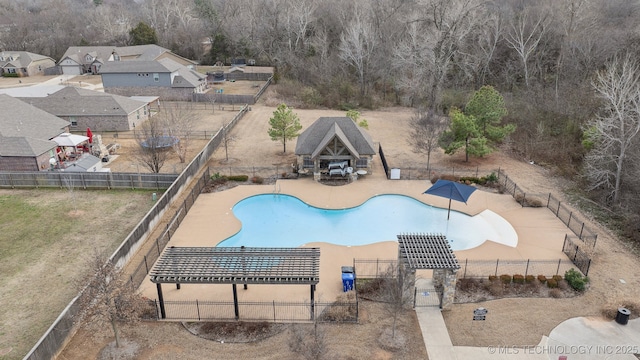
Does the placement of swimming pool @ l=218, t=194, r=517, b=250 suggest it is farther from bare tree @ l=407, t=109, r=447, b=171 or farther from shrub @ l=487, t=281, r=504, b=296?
bare tree @ l=407, t=109, r=447, b=171

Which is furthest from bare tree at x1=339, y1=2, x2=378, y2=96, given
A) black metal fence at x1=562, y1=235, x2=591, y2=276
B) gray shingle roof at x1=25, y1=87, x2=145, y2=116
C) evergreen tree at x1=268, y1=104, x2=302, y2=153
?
black metal fence at x1=562, y1=235, x2=591, y2=276

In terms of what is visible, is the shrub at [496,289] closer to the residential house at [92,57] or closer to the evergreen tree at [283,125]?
the evergreen tree at [283,125]

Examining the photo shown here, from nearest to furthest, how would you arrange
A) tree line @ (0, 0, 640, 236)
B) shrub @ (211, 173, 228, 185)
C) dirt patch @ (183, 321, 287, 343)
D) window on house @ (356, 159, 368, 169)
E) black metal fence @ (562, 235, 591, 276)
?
dirt patch @ (183, 321, 287, 343)
black metal fence @ (562, 235, 591, 276)
tree line @ (0, 0, 640, 236)
shrub @ (211, 173, 228, 185)
window on house @ (356, 159, 368, 169)

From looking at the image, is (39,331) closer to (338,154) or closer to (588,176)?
(338,154)

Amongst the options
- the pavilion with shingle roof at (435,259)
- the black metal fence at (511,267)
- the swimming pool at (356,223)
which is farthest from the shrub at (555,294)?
the pavilion with shingle roof at (435,259)

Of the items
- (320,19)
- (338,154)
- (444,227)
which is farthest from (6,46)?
(444,227)

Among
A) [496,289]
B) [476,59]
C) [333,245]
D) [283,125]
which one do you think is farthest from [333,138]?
[476,59]
